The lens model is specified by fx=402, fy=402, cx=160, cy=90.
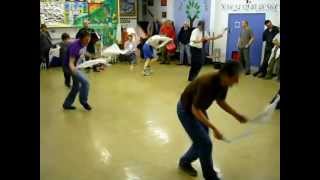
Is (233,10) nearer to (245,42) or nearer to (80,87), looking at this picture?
(245,42)

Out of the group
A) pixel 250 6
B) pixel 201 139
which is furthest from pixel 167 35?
pixel 201 139

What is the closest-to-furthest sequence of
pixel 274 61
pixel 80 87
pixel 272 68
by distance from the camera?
pixel 80 87 < pixel 274 61 < pixel 272 68

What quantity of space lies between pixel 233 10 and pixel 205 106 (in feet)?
→ 29.3

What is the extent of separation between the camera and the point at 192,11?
1331 cm

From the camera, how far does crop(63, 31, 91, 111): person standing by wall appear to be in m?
6.44

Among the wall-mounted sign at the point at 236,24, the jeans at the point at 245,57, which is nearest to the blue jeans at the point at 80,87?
the jeans at the point at 245,57

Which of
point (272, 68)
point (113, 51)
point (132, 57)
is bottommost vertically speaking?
point (272, 68)

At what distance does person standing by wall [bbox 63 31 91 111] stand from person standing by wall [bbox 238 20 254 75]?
5391mm

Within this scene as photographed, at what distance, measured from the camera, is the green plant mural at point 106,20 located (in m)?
13.6

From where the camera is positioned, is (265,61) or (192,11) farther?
(192,11)
